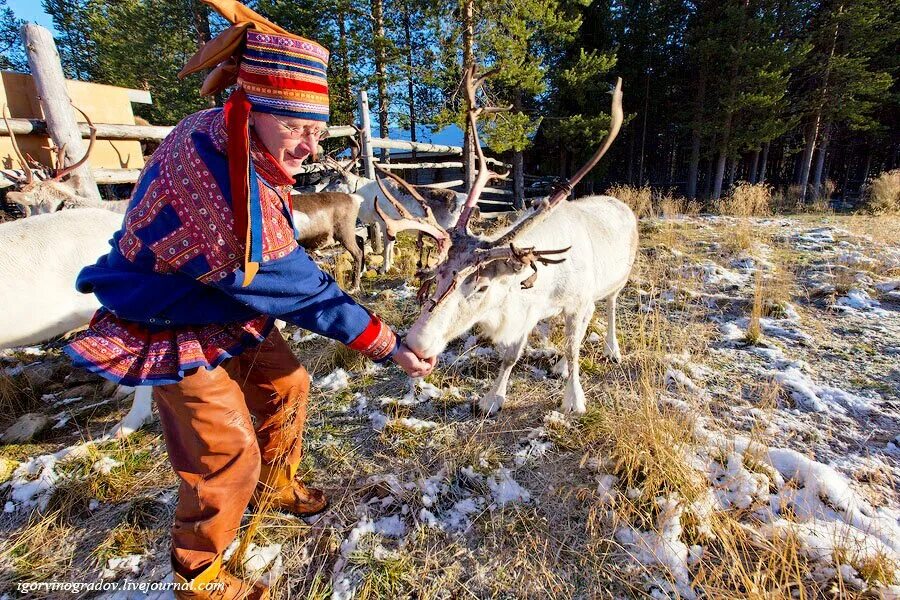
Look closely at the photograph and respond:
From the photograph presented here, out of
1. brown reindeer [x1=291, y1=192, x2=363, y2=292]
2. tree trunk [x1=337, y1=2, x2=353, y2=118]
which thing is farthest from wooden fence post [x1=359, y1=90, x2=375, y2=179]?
tree trunk [x1=337, y1=2, x2=353, y2=118]

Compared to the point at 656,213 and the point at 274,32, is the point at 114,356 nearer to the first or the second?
the point at 274,32

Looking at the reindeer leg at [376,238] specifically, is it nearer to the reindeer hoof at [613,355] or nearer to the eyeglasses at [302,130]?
the reindeer hoof at [613,355]

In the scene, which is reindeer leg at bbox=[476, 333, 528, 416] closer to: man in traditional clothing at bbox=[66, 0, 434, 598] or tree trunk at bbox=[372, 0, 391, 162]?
man in traditional clothing at bbox=[66, 0, 434, 598]

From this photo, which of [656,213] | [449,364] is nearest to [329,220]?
[449,364]

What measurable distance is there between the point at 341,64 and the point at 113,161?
1060 centimetres

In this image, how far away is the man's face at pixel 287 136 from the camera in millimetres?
1528

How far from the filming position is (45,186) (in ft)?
16.9

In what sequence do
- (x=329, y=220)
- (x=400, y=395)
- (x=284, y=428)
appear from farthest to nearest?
(x=329, y=220) → (x=400, y=395) → (x=284, y=428)

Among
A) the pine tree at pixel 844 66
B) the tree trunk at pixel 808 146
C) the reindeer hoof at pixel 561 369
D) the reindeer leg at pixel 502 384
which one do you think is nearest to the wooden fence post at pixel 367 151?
the reindeer hoof at pixel 561 369

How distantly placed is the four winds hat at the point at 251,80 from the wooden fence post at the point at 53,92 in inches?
203

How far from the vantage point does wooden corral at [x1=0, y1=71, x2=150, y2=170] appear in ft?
18.7

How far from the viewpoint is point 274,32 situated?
151cm

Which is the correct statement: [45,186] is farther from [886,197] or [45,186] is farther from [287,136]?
[886,197]

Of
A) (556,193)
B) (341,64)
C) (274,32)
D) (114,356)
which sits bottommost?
(114,356)
